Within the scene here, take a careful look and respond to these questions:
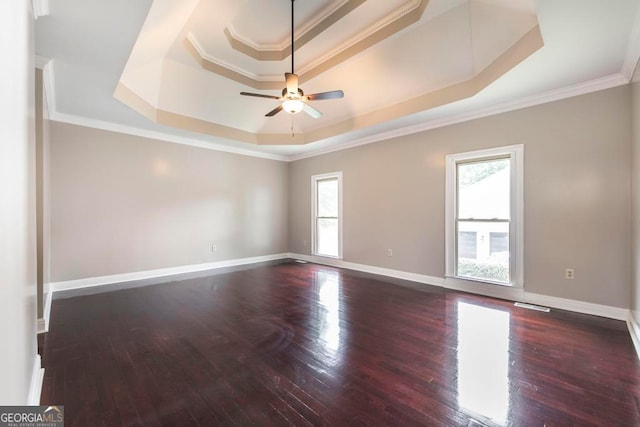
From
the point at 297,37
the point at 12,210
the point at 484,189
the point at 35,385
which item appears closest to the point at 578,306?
the point at 484,189

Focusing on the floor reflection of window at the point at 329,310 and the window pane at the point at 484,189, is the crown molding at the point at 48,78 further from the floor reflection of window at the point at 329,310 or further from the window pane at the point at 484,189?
the window pane at the point at 484,189

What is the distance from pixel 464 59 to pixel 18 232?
4.49m

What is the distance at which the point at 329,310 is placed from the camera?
11.4 feet

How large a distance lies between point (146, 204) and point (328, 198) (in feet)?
12.0

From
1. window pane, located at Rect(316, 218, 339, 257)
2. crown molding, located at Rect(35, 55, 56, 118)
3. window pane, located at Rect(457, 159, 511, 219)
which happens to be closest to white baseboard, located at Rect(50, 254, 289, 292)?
window pane, located at Rect(316, 218, 339, 257)

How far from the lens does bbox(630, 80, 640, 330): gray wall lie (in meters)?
2.70

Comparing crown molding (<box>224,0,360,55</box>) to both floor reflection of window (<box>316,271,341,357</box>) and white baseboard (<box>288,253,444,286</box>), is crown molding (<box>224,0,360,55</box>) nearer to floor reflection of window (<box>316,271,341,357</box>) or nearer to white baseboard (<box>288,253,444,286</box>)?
floor reflection of window (<box>316,271,341,357</box>)

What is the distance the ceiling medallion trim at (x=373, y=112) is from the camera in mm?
2961

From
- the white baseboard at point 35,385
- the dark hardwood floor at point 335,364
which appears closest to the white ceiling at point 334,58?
the white baseboard at point 35,385

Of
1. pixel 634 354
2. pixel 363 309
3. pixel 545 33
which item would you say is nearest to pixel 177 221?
pixel 363 309

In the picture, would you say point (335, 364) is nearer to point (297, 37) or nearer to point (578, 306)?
point (578, 306)

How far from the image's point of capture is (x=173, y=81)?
436 centimetres

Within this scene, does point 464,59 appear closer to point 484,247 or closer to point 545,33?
point 545,33

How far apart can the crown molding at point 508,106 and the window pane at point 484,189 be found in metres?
0.71
